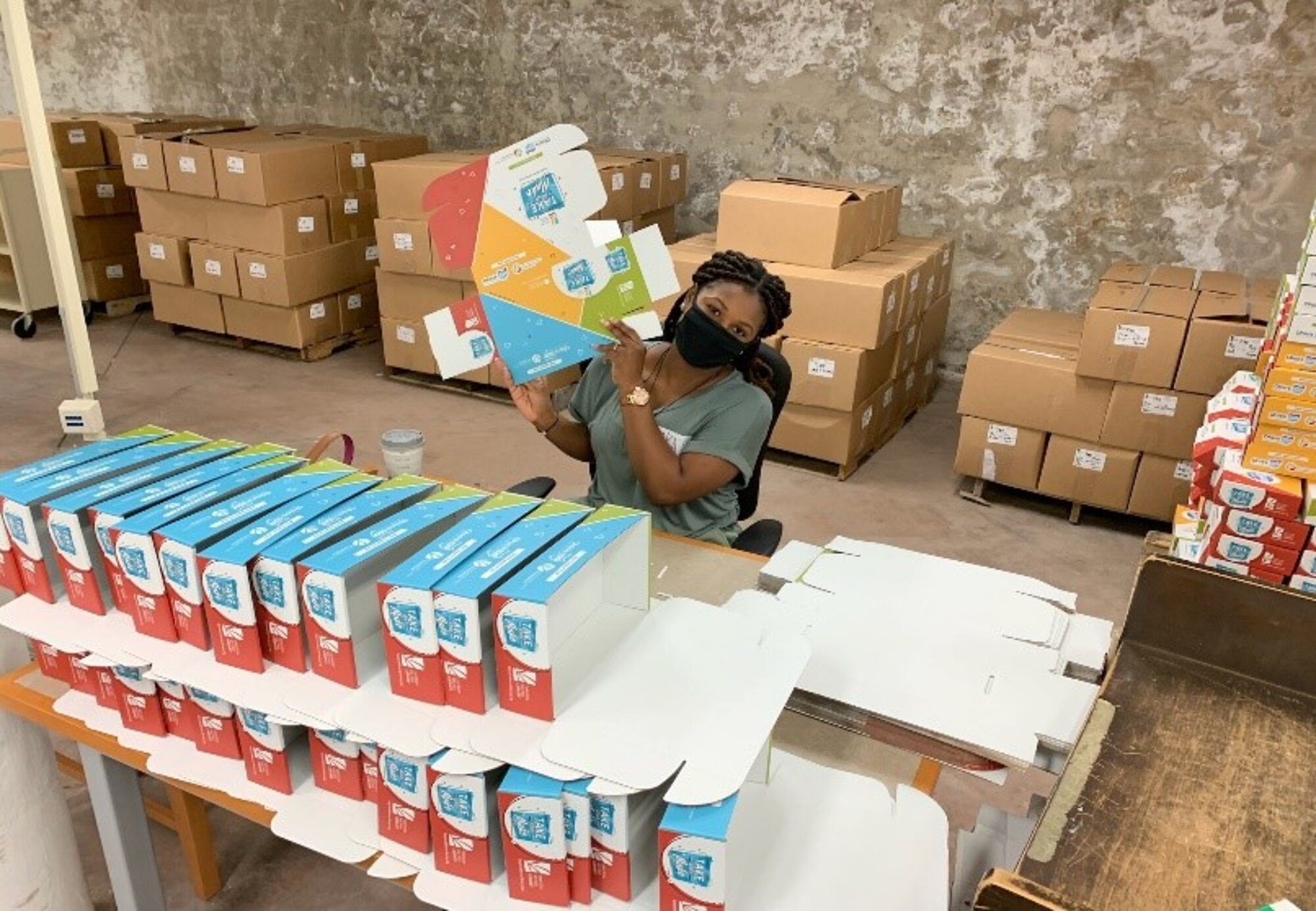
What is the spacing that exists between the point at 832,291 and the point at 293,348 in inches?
122

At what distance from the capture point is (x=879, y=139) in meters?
4.67

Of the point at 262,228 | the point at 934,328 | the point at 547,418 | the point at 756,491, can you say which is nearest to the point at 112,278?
the point at 262,228

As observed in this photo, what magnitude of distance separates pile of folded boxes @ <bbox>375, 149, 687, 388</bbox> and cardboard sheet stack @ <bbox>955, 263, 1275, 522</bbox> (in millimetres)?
1832

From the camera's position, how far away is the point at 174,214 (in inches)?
198

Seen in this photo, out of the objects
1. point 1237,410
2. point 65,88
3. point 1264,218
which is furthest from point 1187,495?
point 65,88

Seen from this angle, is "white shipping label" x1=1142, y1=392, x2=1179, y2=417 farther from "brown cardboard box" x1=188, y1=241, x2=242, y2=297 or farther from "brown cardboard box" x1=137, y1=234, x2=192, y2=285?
"brown cardboard box" x1=137, y1=234, x2=192, y2=285

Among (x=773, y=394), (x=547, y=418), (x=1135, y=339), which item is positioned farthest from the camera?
(x=1135, y=339)

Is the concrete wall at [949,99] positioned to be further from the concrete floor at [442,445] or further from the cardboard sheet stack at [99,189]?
the cardboard sheet stack at [99,189]

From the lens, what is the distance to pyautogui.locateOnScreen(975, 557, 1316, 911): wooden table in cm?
73

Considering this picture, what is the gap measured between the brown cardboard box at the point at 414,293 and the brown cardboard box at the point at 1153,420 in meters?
2.84

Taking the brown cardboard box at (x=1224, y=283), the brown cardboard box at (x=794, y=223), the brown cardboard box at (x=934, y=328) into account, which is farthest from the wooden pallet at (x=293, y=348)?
the brown cardboard box at (x=1224, y=283)

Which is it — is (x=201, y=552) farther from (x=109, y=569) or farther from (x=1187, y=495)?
(x=1187, y=495)

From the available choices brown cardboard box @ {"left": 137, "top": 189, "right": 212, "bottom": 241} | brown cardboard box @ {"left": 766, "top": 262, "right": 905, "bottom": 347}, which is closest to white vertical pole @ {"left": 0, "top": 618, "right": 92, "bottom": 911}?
brown cardboard box @ {"left": 766, "top": 262, "right": 905, "bottom": 347}

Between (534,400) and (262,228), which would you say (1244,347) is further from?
(262,228)
